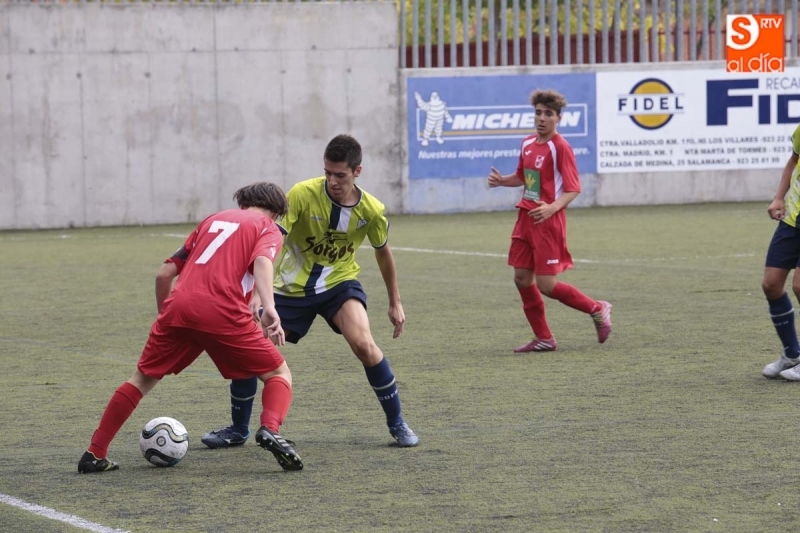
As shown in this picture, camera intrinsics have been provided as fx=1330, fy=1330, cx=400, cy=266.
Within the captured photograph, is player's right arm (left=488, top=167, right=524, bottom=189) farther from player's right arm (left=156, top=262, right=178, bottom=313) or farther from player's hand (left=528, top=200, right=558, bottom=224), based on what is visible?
player's right arm (left=156, top=262, right=178, bottom=313)

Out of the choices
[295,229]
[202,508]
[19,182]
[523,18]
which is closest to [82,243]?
[19,182]

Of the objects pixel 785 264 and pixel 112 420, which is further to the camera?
pixel 785 264

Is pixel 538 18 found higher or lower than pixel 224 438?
higher

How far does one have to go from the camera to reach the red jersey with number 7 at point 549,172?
948 cm

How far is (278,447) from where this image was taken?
18.1 feet

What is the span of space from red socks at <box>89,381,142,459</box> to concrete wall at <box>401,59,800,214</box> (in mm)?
19176

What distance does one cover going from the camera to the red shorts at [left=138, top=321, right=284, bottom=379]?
223 inches

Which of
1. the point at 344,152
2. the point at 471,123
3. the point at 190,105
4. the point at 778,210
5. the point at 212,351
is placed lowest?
the point at 212,351

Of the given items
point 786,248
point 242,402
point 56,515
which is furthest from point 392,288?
point 786,248

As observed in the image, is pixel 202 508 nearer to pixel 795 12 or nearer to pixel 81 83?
pixel 81 83

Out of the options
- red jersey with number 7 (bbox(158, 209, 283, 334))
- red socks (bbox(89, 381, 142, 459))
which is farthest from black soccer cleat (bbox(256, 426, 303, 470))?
red socks (bbox(89, 381, 142, 459))

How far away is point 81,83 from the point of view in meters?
23.5

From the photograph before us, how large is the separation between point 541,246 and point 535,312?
1.55 ft

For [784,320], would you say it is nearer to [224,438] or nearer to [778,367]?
[778,367]
